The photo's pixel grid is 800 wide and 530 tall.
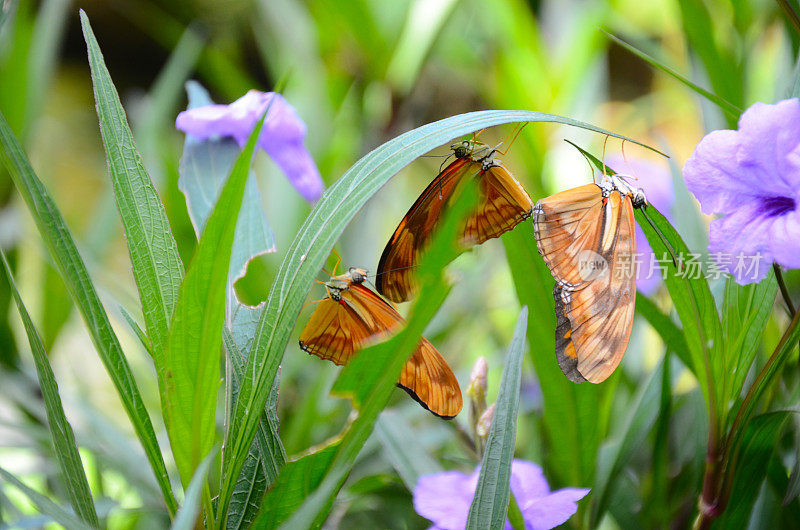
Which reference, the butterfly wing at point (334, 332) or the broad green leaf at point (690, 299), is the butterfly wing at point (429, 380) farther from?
the broad green leaf at point (690, 299)

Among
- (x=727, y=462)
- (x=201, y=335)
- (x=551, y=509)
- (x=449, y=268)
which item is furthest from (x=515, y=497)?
(x=449, y=268)

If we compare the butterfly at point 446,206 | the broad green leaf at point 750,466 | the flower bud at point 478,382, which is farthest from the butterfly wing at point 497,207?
the broad green leaf at point 750,466

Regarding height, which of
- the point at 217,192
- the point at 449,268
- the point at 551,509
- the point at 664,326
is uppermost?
the point at 449,268

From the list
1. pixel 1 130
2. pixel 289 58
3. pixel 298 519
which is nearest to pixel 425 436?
pixel 298 519

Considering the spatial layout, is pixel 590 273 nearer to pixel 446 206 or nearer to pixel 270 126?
pixel 446 206

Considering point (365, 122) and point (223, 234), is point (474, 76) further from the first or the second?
point (223, 234)

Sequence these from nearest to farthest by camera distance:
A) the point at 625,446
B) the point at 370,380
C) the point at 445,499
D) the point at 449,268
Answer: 1. the point at 370,380
2. the point at 445,499
3. the point at 625,446
4. the point at 449,268

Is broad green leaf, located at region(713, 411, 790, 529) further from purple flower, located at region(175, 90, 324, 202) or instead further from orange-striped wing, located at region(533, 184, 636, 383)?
purple flower, located at region(175, 90, 324, 202)
